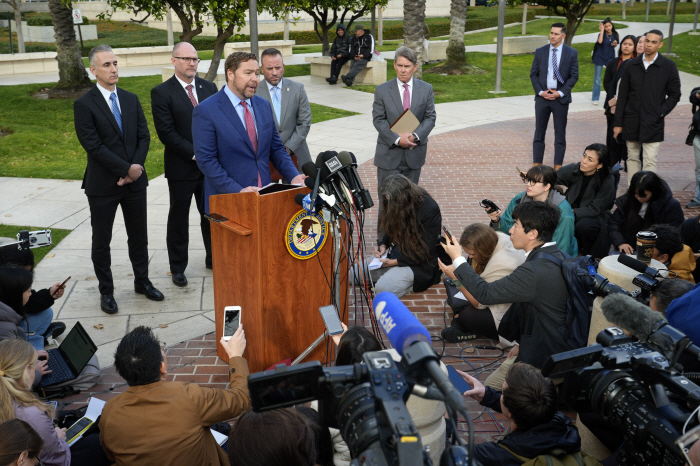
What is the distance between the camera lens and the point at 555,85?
10562 mm

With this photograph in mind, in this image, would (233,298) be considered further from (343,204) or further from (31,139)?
(31,139)

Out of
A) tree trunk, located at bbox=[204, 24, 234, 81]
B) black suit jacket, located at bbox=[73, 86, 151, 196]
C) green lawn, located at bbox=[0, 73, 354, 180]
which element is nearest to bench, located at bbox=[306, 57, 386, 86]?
green lawn, located at bbox=[0, 73, 354, 180]

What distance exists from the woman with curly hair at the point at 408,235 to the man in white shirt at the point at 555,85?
17.0 ft

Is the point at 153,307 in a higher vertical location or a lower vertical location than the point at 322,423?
lower

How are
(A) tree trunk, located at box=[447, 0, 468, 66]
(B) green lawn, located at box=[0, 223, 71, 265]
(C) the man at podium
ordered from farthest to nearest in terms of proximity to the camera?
(A) tree trunk, located at box=[447, 0, 468, 66] → (B) green lawn, located at box=[0, 223, 71, 265] → (C) the man at podium

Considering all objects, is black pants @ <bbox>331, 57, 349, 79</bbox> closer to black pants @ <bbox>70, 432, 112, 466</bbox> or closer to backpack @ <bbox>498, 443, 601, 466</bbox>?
black pants @ <bbox>70, 432, 112, 466</bbox>

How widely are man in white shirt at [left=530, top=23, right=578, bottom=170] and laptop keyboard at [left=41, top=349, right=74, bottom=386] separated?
817cm

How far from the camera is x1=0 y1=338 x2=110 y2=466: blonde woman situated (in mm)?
3248

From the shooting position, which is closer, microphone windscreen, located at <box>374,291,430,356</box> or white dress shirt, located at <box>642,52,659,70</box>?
microphone windscreen, located at <box>374,291,430,356</box>

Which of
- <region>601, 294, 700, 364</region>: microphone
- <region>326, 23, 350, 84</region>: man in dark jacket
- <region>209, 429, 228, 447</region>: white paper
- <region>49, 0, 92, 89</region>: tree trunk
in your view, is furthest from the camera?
<region>326, 23, 350, 84</region>: man in dark jacket

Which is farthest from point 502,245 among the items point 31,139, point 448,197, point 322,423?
point 31,139

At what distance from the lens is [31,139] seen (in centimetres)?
1314

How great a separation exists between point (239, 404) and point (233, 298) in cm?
150

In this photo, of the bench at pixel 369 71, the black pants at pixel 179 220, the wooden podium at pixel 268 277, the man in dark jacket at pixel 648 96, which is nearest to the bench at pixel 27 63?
the bench at pixel 369 71
